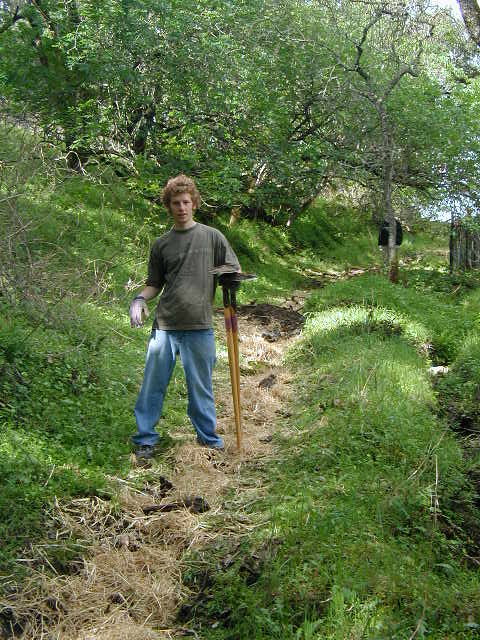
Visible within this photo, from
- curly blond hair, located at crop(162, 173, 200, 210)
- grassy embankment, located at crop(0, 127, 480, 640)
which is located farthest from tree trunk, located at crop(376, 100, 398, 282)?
curly blond hair, located at crop(162, 173, 200, 210)

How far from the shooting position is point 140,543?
4.20 meters

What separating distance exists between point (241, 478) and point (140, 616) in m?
1.64

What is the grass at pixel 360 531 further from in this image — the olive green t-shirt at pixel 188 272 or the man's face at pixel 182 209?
the man's face at pixel 182 209

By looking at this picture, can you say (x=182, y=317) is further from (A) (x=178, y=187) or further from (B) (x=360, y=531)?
(B) (x=360, y=531)

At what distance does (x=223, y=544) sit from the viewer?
4086mm

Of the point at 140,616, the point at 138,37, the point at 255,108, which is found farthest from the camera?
the point at 255,108

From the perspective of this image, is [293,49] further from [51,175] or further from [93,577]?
[93,577]

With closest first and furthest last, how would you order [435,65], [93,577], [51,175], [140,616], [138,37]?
[140,616] → [93,577] → [51,175] → [138,37] → [435,65]

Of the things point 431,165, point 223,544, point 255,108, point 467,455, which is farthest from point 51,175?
point 431,165

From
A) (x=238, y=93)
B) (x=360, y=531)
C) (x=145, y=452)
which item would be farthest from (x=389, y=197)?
(x=360, y=531)

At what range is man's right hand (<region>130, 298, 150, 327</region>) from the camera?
5.12 meters

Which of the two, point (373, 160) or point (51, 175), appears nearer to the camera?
point (51, 175)

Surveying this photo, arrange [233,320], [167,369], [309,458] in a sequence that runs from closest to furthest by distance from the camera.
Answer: [309,458] → [167,369] → [233,320]

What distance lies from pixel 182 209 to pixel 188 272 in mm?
474
